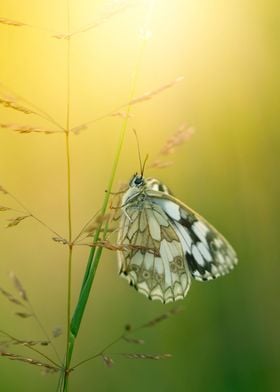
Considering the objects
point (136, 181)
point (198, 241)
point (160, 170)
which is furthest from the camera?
point (160, 170)

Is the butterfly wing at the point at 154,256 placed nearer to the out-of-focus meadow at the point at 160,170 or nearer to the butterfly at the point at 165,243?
the butterfly at the point at 165,243

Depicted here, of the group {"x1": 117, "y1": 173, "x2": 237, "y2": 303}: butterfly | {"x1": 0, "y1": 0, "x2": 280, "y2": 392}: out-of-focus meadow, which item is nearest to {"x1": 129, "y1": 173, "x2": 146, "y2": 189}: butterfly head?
{"x1": 117, "y1": 173, "x2": 237, "y2": 303}: butterfly

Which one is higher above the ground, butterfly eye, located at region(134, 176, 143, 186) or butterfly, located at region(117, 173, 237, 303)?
butterfly eye, located at region(134, 176, 143, 186)

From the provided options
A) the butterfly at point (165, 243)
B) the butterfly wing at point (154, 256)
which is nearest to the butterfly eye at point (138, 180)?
the butterfly at point (165, 243)

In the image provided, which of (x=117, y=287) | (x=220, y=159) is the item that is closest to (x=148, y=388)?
(x=117, y=287)

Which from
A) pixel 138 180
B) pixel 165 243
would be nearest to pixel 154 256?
pixel 165 243

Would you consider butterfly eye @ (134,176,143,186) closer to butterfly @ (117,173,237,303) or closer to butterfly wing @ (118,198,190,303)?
butterfly @ (117,173,237,303)

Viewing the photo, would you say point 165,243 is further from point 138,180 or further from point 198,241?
point 138,180
